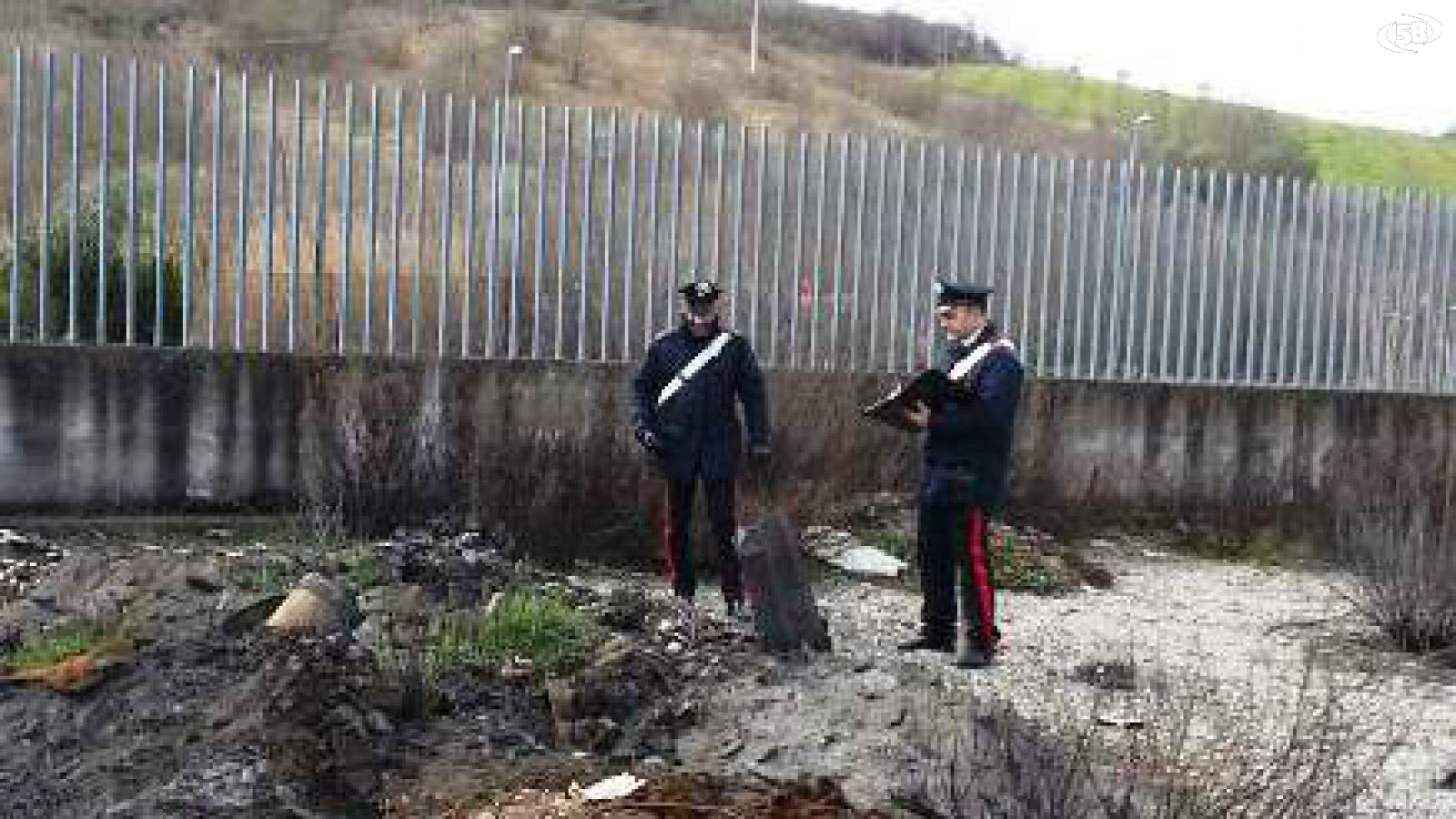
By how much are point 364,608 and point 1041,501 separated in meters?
6.32

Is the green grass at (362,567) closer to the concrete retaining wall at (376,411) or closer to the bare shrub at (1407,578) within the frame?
the concrete retaining wall at (376,411)

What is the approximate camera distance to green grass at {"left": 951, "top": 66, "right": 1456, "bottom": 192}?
169 feet

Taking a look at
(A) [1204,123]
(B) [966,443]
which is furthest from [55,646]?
(A) [1204,123]

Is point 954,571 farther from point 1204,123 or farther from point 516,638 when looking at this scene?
point 1204,123

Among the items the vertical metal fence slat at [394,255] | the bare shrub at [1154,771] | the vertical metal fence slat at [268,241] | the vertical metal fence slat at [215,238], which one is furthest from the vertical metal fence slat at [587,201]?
the bare shrub at [1154,771]

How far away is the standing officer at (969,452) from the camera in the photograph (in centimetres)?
782

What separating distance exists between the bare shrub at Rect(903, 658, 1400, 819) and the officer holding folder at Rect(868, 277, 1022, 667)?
2.48m

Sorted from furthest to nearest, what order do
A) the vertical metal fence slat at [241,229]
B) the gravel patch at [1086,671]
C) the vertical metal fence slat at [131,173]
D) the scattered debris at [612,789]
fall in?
the vertical metal fence slat at [241,229], the vertical metal fence slat at [131,173], the gravel patch at [1086,671], the scattered debris at [612,789]

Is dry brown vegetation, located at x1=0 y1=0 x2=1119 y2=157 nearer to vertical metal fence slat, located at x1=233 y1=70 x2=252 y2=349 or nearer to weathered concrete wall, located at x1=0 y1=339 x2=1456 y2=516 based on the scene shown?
vertical metal fence slat, located at x1=233 y1=70 x2=252 y2=349

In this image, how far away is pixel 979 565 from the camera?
25.9 feet

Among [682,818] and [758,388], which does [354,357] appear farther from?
[682,818]

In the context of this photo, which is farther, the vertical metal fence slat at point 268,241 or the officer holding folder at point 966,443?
the vertical metal fence slat at point 268,241

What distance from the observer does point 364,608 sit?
23.8 ft

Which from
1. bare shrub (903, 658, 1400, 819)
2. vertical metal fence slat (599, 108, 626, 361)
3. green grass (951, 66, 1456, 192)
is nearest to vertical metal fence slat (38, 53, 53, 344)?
vertical metal fence slat (599, 108, 626, 361)
